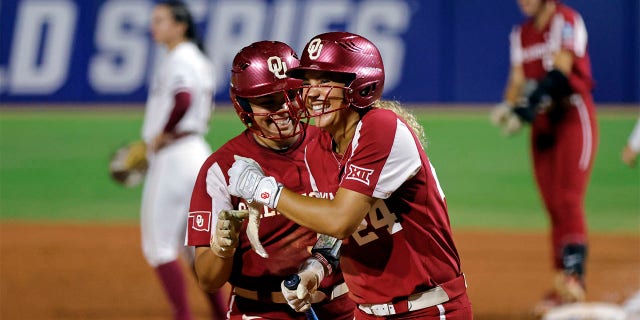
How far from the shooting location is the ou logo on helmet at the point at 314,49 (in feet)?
11.5

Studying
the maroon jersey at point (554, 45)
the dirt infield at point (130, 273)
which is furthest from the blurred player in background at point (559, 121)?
the dirt infield at point (130, 273)

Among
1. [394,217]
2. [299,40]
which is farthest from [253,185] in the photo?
[299,40]

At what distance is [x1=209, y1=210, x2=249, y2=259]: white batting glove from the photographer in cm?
354

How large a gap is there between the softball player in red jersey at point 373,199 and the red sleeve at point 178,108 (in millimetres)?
3334

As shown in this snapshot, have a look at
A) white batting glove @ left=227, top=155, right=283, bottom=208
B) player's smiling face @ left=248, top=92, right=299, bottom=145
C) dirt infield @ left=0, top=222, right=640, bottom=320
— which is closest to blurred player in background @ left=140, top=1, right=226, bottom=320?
dirt infield @ left=0, top=222, right=640, bottom=320

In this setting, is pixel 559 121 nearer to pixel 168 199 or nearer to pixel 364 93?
pixel 168 199

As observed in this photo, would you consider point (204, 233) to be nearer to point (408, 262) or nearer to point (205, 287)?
point (205, 287)

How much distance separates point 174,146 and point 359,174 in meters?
Result: 3.82

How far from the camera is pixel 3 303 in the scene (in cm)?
820

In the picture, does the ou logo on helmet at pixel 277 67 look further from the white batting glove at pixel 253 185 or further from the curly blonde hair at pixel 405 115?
the white batting glove at pixel 253 185

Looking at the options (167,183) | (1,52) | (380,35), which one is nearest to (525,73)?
(167,183)

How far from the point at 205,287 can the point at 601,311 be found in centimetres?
347

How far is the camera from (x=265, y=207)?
3994mm

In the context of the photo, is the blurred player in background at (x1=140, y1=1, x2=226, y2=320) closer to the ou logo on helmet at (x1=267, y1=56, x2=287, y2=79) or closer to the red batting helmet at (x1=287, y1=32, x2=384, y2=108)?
the ou logo on helmet at (x1=267, y1=56, x2=287, y2=79)
